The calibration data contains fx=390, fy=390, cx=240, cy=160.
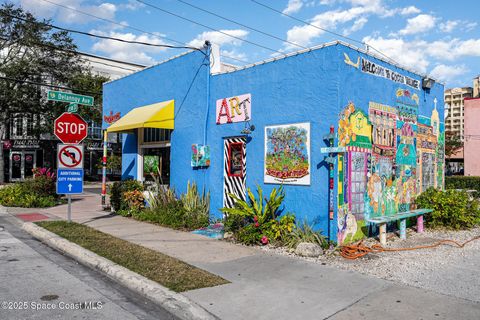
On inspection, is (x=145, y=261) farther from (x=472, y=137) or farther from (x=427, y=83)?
(x=472, y=137)

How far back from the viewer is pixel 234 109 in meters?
10.2

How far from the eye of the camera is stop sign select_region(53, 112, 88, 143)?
10.4 m

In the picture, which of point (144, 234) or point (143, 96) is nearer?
point (144, 234)

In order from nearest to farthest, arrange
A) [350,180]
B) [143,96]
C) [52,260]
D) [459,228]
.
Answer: [52,260] → [350,180] → [459,228] → [143,96]

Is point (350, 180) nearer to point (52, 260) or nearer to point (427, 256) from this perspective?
point (427, 256)

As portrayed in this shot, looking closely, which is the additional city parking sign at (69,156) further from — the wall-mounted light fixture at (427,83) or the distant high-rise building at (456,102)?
the distant high-rise building at (456,102)

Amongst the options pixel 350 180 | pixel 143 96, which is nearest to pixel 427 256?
pixel 350 180

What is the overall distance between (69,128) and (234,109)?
14.8 feet

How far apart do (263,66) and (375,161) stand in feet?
11.5

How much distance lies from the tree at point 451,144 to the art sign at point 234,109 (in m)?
42.2

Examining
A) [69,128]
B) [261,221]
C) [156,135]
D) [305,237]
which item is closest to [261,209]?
[261,221]

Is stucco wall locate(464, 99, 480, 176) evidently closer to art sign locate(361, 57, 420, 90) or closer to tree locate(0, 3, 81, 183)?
art sign locate(361, 57, 420, 90)

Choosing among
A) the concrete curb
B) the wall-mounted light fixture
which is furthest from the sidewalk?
the wall-mounted light fixture

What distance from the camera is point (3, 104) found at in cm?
2728
